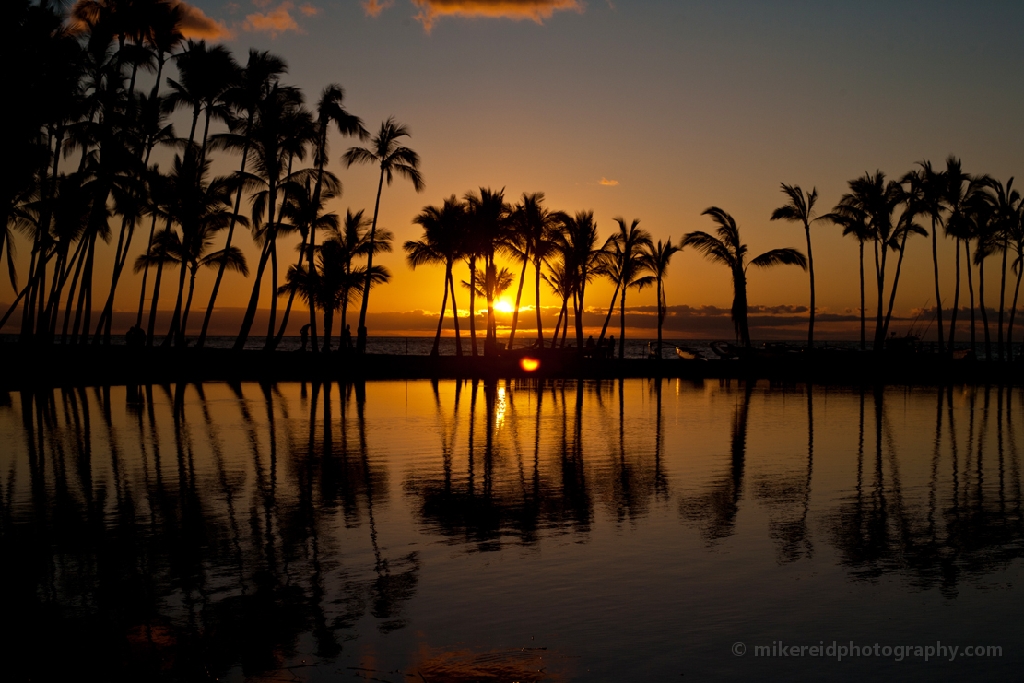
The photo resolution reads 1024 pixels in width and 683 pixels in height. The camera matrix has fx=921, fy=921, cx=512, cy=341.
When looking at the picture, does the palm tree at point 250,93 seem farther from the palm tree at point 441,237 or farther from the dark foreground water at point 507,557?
the dark foreground water at point 507,557

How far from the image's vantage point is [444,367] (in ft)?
149

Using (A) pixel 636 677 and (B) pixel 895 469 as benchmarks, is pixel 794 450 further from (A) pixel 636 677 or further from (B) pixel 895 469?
(A) pixel 636 677

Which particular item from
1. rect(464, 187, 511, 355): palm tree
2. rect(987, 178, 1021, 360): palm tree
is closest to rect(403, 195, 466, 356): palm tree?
rect(464, 187, 511, 355): palm tree

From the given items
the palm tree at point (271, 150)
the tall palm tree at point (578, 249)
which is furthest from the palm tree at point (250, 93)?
the tall palm tree at point (578, 249)

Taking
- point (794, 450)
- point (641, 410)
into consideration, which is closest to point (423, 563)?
point (794, 450)

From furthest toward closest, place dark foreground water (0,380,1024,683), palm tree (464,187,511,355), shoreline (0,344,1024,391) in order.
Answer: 1. palm tree (464,187,511,355)
2. shoreline (0,344,1024,391)
3. dark foreground water (0,380,1024,683)

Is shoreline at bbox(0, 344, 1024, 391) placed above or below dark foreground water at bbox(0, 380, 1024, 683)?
above

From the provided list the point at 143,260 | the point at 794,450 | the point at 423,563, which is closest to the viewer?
the point at 423,563

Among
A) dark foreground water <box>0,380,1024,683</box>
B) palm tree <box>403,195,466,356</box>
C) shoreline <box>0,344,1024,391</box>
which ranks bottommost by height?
dark foreground water <box>0,380,1024,683</box>

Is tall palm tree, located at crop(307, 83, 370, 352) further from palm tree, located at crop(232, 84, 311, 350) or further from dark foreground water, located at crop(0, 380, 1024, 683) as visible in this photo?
dark foreground water, located at crop(0, 380, 1024, 683)

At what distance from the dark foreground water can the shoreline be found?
19.8 m

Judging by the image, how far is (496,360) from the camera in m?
45.6

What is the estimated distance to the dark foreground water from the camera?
5648 millimetres

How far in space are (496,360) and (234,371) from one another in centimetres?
1256
